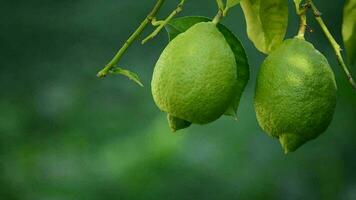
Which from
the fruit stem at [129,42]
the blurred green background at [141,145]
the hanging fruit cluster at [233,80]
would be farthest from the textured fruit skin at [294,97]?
the blurred green background at [141,145]

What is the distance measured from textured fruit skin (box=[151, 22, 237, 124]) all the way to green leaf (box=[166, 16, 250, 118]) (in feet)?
0.13

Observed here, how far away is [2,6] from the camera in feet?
14.2

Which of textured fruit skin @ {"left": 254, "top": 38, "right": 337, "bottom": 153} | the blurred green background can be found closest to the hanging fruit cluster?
textured fruit skin @ {"left": 254, "top": 38, "right": 337, "bottom": 153}

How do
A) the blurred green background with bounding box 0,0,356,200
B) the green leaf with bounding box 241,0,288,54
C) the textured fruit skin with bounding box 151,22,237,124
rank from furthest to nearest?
the blurred green background with bounding box 0,0,356,200 → the green leaf with bounding box 241,0,288,54 → the textured fruit skin with bounding box 151,22,237,124

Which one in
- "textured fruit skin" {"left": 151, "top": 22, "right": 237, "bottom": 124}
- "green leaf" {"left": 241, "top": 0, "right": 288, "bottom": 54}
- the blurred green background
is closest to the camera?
"textured fruit skin" {"left": 151, "top": 22, "right": 237, "bottom": 124}

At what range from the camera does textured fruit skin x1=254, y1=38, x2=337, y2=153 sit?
1.16m

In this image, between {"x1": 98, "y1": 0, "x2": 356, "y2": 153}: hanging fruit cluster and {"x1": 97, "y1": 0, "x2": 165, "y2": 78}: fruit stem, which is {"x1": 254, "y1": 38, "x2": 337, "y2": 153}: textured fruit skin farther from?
{"x1": 97, "y1": 0, "x2": 165, "y2": 78}: fruit stem

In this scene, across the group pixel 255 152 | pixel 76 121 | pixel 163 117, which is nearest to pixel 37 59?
pixel 76 121

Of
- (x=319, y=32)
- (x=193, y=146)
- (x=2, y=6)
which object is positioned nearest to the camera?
(x=193, y=146)

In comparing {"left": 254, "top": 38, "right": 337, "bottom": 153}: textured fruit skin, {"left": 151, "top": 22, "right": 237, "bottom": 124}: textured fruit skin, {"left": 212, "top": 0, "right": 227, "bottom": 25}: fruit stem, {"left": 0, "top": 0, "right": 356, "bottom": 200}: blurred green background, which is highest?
{"left": 212, "top": 0, "right": 227, "bottom": 25}: fruit stem

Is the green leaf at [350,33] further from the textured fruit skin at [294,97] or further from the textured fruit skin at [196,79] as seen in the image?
the textured fruit skin at [196,79]

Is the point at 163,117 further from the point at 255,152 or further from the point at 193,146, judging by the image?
the point at 255,152

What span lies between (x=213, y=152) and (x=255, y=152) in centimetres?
16

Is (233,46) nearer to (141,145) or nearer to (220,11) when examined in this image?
(220,11)
